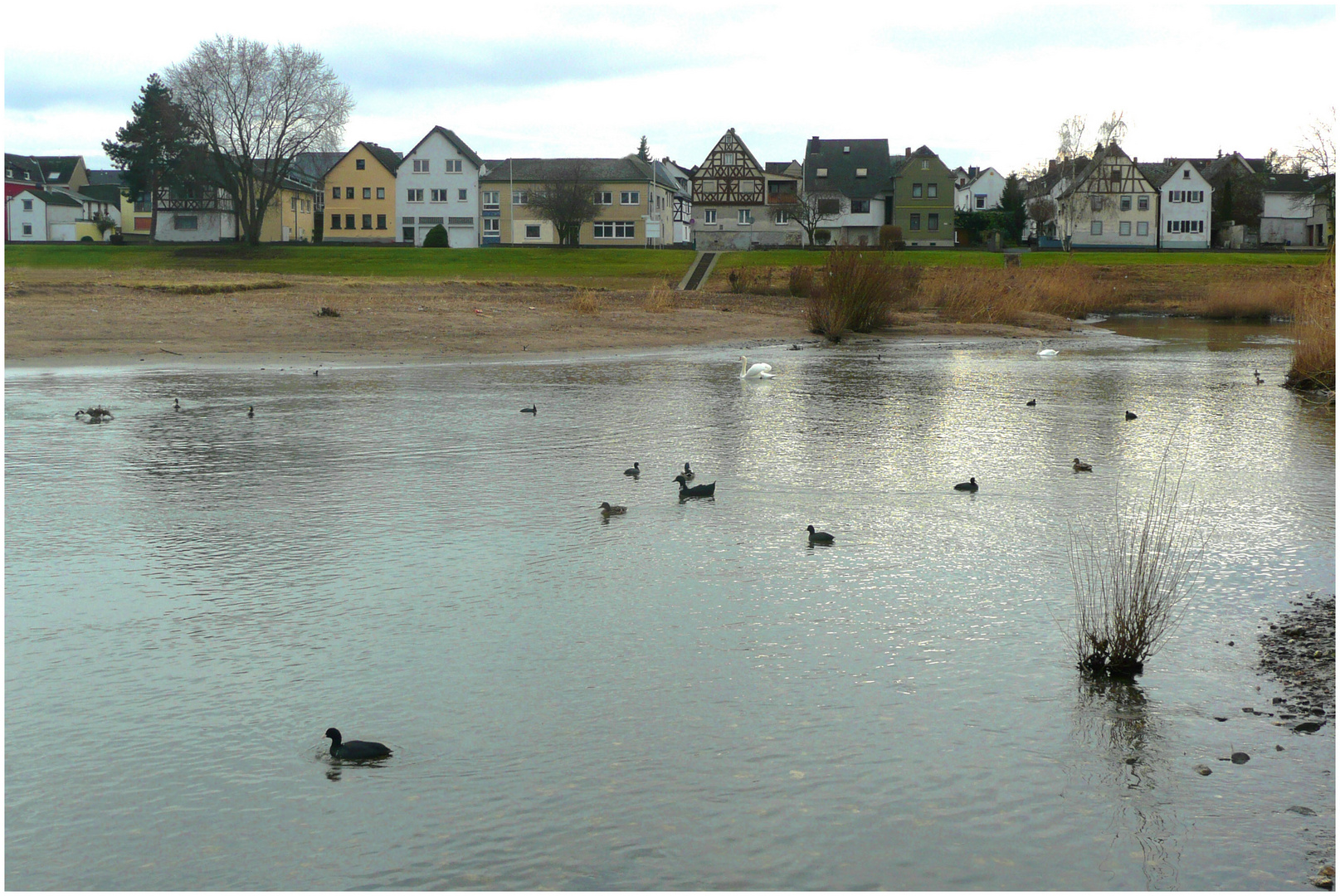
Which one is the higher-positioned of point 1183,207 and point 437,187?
point 437,187

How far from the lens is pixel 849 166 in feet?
344

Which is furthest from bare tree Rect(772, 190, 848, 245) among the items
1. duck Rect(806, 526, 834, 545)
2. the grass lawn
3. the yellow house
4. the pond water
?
duck Rect(806, 526, 834, 545)

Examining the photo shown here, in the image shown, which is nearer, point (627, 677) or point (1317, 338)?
point (627, 677)

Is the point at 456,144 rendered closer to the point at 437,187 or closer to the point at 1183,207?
the point at 437,187

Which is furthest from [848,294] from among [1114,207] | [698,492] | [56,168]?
[56,168]

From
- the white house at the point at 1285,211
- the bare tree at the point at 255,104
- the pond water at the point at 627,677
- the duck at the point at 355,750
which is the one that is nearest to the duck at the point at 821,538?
the pond water at the point at 627,677

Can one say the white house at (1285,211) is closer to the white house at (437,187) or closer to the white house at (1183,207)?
the white house at (1183,207)

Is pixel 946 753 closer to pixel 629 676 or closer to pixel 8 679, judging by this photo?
pixel 629 676

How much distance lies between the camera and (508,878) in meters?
4.39

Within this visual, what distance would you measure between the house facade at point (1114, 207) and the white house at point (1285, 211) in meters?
9.64

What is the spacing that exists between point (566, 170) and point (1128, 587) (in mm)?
91927


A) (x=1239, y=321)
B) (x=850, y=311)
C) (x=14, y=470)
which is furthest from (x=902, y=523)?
(x=1239, y=321)

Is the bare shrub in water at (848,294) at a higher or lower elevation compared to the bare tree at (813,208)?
lower

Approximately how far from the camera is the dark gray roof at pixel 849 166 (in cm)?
10300
